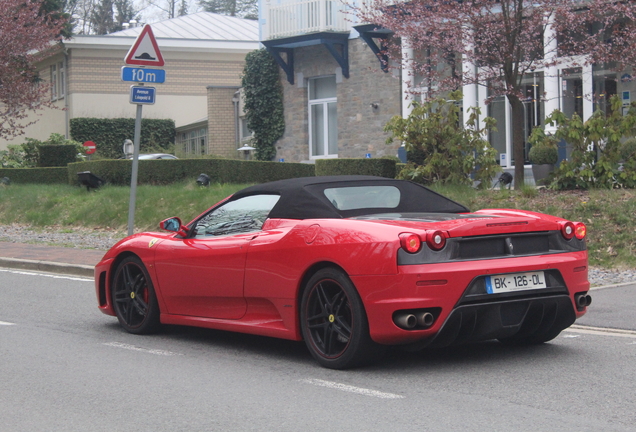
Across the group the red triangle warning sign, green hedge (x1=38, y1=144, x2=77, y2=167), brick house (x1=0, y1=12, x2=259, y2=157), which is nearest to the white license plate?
the red triangle warning sign

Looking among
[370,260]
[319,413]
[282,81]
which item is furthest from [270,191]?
[282,81]

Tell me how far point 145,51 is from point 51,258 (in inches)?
152

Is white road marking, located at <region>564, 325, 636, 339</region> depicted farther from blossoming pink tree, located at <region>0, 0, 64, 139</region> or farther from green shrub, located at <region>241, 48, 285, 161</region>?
green shrub, located at <region>241, 48, 285, 161</region>

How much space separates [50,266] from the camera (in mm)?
13656

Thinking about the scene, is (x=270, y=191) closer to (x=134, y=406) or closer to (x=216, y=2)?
(x=134, y=406)

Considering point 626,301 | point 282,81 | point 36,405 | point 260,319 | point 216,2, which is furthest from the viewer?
point 216,2

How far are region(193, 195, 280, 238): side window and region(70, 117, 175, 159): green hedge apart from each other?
108ft

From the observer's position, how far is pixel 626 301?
30.3 ft

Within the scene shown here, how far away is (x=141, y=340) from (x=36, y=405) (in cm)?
231

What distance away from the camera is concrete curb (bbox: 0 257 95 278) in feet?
42.9

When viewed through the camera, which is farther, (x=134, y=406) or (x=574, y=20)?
(x=574, y=20)

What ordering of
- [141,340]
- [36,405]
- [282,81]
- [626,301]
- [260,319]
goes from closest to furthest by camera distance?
[36,405] < [260,319] < [141,340] < [626,301] < [282,81]

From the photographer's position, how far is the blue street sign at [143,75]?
1238 cm

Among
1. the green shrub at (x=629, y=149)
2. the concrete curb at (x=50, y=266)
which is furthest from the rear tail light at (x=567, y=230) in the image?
the green shrub at (x=629, y=149)
